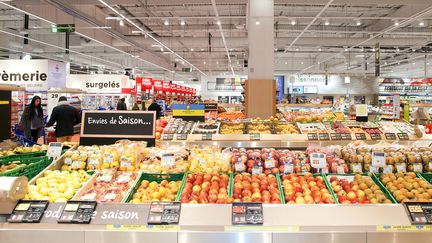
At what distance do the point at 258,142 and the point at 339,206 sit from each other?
4.31 metres

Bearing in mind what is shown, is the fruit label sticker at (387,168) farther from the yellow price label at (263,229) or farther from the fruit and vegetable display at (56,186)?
the fruit and vegetable display at (56,186)

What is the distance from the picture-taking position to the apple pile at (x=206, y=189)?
273 centimetres

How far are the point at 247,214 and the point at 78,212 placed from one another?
1030 mm

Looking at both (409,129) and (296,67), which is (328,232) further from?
(296,67)

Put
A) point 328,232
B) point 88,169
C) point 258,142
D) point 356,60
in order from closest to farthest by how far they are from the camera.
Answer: point 328,232 → point 88,169 → point 258,142 → point 356,60

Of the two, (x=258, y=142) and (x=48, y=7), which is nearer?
(x=258, y=142)

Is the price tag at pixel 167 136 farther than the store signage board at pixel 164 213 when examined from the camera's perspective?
Yes

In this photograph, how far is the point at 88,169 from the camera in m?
3.70

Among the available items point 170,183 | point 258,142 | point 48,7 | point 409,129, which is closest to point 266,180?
point 170,183

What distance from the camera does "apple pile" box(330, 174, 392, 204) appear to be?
9.11 ft

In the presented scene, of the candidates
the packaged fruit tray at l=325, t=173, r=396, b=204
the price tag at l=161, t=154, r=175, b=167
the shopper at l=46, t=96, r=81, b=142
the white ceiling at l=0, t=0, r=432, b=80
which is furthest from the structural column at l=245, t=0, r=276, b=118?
the packaged fruit tray at l=325, t=173, r=396, b=204

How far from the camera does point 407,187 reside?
2.92 metres

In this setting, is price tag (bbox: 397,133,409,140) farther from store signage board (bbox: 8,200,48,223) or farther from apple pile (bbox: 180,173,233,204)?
store signage board (bbox: 8,200,48,223)

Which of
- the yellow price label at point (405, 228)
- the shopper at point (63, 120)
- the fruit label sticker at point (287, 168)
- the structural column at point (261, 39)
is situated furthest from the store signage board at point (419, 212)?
the shopper at point (63, 120)
